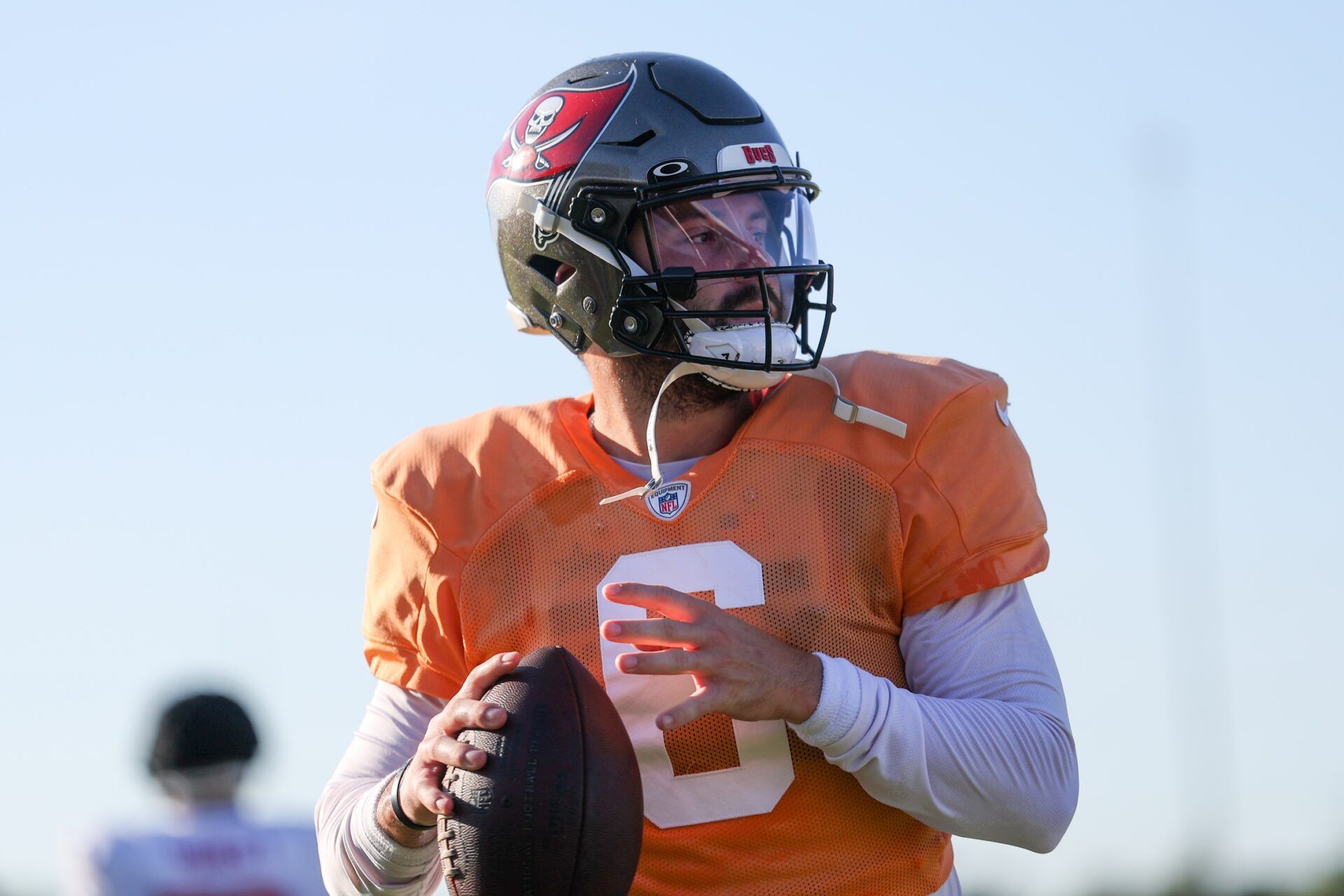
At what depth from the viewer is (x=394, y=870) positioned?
125 inches

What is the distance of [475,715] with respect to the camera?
112 inches

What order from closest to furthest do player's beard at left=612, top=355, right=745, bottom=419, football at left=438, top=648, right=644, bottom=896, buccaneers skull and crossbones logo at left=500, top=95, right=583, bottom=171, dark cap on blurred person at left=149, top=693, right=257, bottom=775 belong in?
football at left=438, top=648, right=644, bottom=896
player's beard at left=612, top=355, right=745, bottom=419
buccaneers skull and crossbones logo at left=500, top=95, right=583, bottom=171
dark cap on blurred person at left=149, top=693, right=257, bottom=775

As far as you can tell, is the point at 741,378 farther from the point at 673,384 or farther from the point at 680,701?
the point at 680,701

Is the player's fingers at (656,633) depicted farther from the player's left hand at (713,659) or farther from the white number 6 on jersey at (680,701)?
the white number 6 on jersey at (680,701)

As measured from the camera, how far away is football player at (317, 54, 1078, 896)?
3.00 metres

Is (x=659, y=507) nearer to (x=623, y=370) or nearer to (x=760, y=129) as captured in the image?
(x=623, y=370)

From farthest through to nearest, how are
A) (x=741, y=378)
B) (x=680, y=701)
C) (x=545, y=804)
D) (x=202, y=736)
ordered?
1. (x=202, y=736)
2. (x=741, y=378)
3. (x=680, y=701)
4. (x=545, y=804)

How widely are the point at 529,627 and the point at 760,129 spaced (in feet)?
3.11

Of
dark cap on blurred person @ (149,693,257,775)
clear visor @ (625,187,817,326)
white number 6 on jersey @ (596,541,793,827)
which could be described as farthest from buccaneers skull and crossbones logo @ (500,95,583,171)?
dark cap on blurred person @ (149,693,257,775)

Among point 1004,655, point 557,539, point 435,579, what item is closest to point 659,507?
point 557,539

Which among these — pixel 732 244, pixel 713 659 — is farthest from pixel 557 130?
pixel 713 659

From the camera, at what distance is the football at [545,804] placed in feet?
9.11

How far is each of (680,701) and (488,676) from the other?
341mm

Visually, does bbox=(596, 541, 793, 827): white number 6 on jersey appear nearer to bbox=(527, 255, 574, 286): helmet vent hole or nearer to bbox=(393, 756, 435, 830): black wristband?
bbox=(393, 756, 435, 830): black wristband
